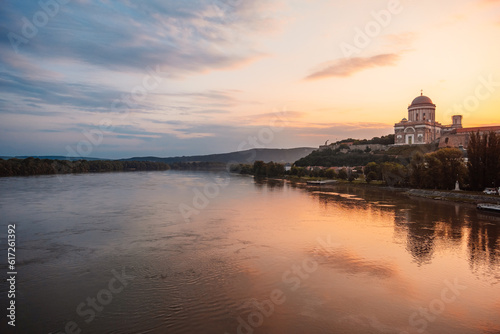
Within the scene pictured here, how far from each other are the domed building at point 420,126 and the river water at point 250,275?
3843cm

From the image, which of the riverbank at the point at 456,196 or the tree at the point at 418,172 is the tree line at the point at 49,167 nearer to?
the riverbank at the point at 456,196

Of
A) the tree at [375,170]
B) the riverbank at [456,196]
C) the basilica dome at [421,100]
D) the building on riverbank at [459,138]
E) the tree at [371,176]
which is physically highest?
the basilica dome at [421,100]

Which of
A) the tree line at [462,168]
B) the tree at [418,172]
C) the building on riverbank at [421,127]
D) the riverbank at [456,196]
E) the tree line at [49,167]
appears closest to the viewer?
the riverbank at [456,196]

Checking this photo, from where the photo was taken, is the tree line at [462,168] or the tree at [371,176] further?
the tree at [371,176]

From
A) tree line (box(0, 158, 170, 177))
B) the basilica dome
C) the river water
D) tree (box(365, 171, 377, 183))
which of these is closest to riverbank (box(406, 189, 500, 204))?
the river water

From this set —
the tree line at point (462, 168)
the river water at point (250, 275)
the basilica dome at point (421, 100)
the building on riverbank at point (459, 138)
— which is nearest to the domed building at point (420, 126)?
the basilica dome at point (421, 100)

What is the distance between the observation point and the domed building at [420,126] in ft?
162

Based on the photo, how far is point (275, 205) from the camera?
66.6 feet

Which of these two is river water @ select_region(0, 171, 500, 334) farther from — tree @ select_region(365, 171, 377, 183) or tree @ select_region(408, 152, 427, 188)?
tree @ select_region(365, 171, 377, 183)

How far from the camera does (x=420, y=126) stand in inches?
1941

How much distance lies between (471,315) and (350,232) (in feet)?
22.4

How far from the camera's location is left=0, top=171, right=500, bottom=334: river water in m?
5.72

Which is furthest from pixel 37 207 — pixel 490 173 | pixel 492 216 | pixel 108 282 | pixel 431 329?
pixel 490 173

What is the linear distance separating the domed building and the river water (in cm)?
3843
